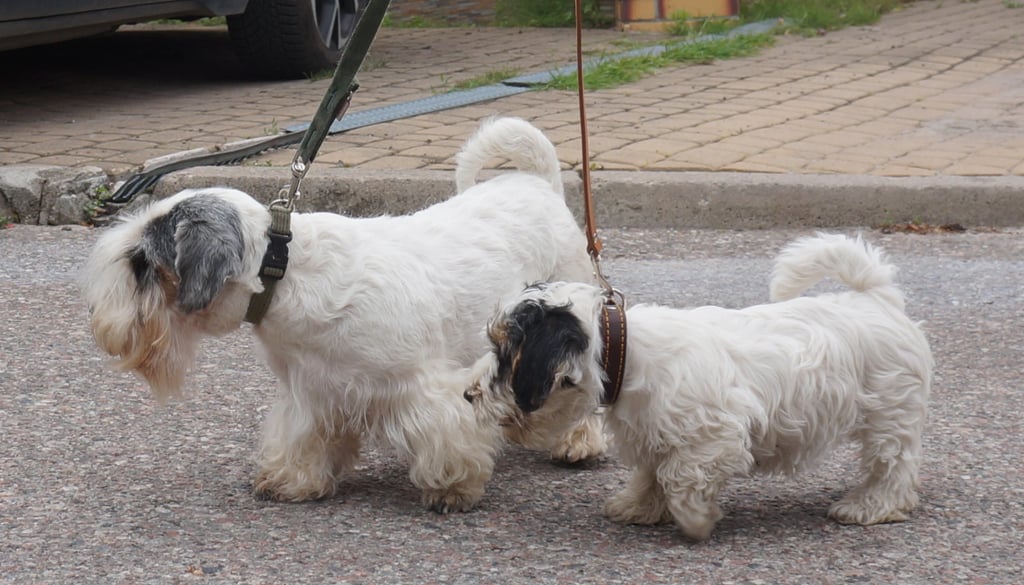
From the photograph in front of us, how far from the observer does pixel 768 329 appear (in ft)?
12.0

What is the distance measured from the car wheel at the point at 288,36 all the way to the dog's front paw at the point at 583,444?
583 cm

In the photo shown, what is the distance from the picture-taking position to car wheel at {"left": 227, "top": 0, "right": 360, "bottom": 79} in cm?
932

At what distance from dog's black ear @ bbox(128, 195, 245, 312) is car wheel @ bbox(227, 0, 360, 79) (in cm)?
595

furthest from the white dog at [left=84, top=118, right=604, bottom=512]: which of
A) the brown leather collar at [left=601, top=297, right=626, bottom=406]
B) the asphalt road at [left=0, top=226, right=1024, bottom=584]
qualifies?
the brown leather collar at [left=601, top=297, right=626, bottom=406]

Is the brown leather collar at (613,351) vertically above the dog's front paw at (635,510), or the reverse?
the brown leather collar at (613,351)

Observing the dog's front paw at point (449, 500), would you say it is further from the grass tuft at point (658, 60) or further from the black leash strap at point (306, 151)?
the grass tuft at point (658, 60)

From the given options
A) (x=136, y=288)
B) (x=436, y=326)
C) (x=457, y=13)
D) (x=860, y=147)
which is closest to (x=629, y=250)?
(x=860, y=147)

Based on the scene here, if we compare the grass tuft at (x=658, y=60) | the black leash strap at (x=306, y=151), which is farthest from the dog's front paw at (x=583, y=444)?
the grass tuft at (x=658, y=60)

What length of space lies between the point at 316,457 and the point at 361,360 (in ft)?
1.18

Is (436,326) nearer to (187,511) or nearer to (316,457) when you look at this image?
(316,457)

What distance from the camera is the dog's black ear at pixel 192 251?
3520 millimetres

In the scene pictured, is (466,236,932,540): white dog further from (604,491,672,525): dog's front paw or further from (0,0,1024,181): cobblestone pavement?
(0,0,1024,181): cobblestone pavement

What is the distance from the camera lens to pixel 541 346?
3369 millimetres

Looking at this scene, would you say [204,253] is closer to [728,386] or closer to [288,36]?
[728,386]
